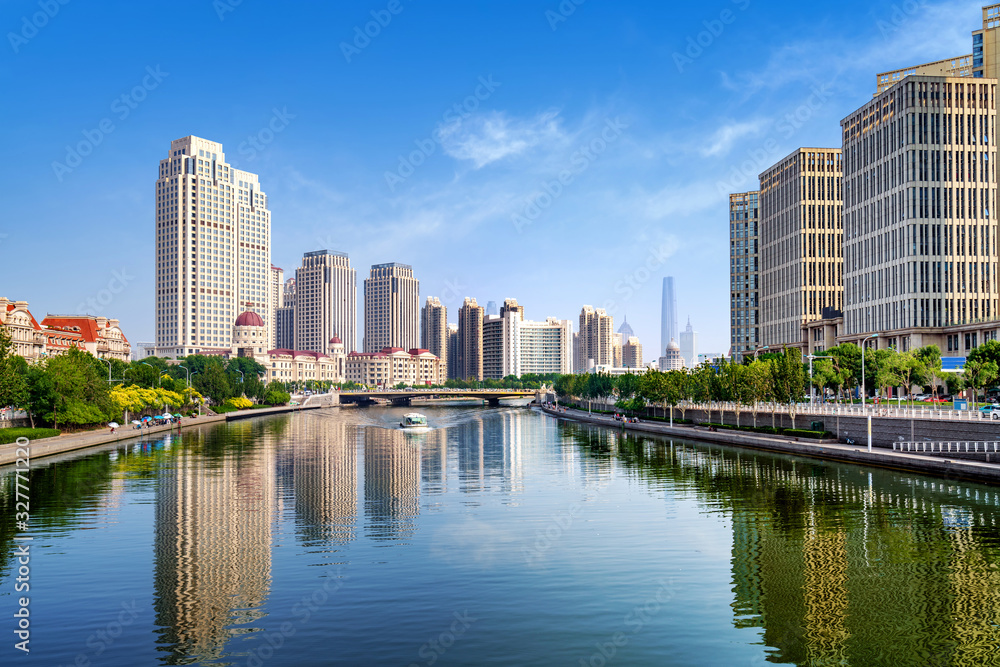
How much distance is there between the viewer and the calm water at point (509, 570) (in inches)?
861

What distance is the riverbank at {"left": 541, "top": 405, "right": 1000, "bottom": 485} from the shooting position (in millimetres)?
50812

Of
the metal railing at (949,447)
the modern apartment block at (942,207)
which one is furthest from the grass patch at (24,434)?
the modern apartment block at (942,207)

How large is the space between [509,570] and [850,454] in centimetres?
4457

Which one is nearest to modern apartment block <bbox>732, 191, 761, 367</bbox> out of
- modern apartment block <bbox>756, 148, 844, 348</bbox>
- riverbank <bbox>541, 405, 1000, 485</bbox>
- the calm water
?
modern apartment block <bbox>756, 148, 844, 348</bbox>

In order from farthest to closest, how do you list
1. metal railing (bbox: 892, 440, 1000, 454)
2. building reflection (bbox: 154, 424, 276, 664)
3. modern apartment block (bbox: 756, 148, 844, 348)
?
1. modern apartment block (bbox: 756, 148, 844, 348)
2. metal railing (bbox: 892, 440, 1000, 454)
3. building reflection (bbox: 154, 424, 276, 664)

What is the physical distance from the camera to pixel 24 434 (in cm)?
7594

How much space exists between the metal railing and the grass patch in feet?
270

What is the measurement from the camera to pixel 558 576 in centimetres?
2928

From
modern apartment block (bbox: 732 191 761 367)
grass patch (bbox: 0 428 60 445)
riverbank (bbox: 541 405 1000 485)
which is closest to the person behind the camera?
riverbank (bbox: 541 405 1000 485)

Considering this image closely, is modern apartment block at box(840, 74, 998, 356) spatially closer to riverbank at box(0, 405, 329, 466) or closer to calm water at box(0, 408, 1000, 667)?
calm water at box(0, 408, 1000, 667)

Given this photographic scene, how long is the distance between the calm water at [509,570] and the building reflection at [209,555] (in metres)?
0.15

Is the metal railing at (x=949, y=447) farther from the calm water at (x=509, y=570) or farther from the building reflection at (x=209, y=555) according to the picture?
the building reflection at (x=209, y=555)

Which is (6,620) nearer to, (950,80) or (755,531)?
(755,531)

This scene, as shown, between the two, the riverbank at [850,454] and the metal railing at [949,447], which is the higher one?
the metal railing at [949,447]
